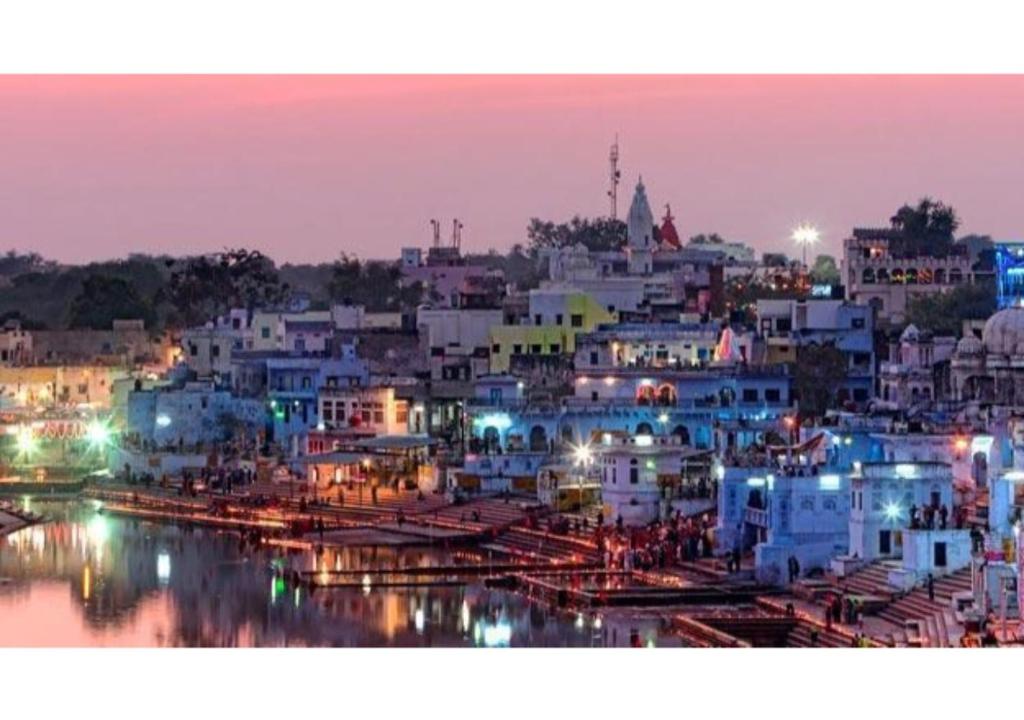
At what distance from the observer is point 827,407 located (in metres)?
→ 41.6

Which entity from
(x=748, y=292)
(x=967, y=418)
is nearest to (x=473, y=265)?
(x=748, y=292)

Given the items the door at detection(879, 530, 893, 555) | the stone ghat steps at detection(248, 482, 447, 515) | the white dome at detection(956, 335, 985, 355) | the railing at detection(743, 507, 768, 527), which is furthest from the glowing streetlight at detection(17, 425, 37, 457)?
the door at detection(879, 530, 893, 555)

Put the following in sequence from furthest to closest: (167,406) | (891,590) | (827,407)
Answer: (167,406), (827,407), (891,590)

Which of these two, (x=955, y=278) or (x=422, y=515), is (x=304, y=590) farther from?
(x=955, y=278)

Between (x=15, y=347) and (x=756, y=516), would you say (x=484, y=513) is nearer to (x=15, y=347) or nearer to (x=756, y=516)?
(x=756, y=516)

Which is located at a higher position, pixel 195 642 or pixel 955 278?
pixel 955 278

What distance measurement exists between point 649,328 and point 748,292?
10.4 metres

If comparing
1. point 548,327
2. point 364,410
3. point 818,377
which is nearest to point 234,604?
point 364,410

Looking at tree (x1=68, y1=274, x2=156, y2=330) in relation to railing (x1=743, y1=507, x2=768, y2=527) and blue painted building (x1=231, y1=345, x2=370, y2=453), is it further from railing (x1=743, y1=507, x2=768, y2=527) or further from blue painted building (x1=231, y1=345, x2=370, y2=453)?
railing (x1=743, y1=507, x2=768, y2=527)

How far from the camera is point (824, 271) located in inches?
2512

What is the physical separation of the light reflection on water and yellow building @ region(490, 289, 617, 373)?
29.0ft

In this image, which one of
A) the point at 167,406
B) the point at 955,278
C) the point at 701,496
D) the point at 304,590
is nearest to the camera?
the point at 304,590

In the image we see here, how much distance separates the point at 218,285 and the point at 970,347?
900 inches
